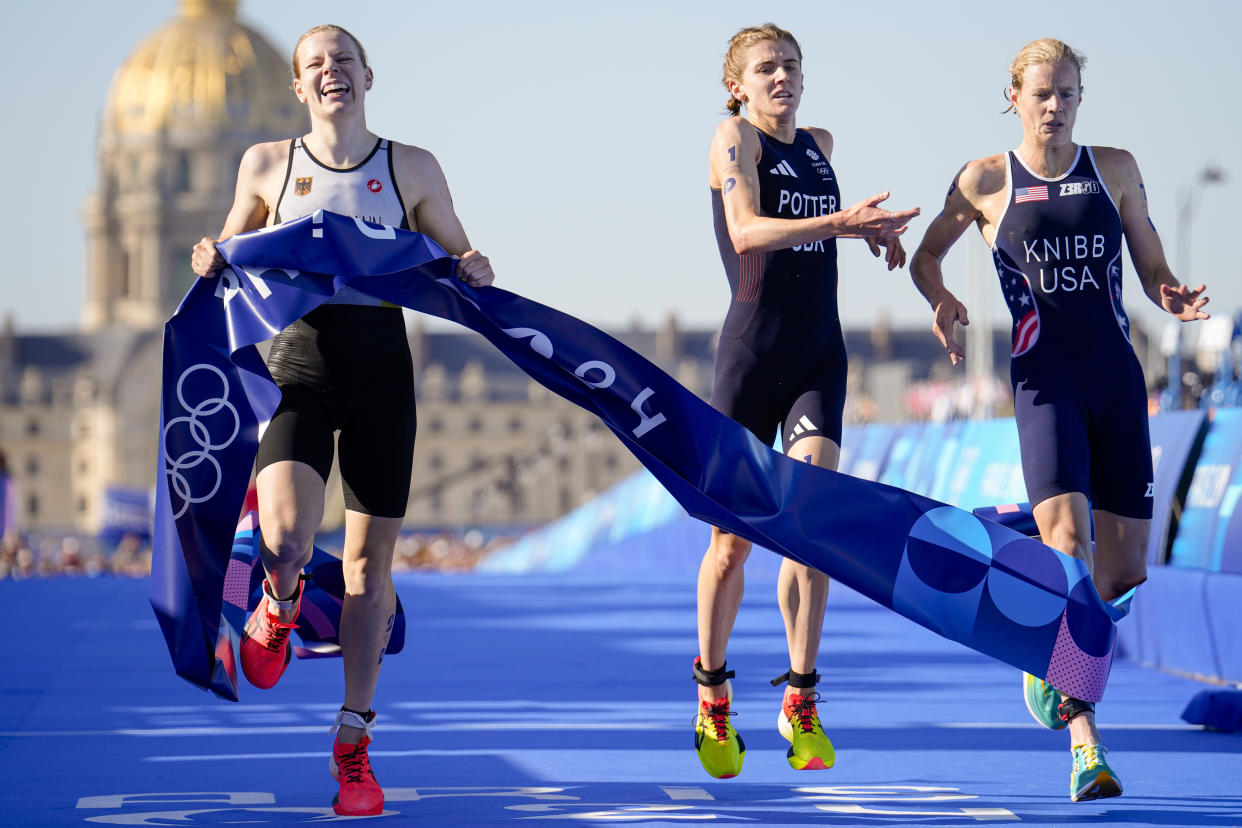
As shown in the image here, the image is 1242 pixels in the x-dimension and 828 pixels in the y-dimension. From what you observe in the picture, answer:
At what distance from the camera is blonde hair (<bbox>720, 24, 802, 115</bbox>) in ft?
21.7

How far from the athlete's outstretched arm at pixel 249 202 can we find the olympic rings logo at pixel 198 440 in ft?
1.02

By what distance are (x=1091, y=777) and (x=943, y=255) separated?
5.56 feet

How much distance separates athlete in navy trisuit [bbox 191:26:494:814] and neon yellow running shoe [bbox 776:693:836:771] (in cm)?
130

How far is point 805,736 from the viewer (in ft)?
21.7

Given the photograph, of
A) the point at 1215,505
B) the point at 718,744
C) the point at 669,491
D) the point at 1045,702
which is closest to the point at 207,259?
the point at 669,491

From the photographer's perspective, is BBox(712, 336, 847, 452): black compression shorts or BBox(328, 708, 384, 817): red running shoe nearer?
BBox(328, 708, 384, 817): red running shoe

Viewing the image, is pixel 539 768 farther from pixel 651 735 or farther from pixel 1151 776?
pixel 1151 776

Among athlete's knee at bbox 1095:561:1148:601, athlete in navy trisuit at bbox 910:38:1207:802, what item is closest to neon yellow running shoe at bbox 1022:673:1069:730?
athlete in navy trisuit at bbox 910:38:1207:802

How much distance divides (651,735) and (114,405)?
146 meters

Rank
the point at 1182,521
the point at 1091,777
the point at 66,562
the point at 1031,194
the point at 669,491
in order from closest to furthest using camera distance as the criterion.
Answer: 1. the point at 1091,777
2. the point at 669,491
3. the point at 1031,194
4. the point at 1182,521
5. the point at 66,562

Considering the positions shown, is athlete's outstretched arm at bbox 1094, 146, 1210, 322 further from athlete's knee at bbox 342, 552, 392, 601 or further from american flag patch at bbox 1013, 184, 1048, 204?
athlete's knee at bbox 342, 552, 392, 601

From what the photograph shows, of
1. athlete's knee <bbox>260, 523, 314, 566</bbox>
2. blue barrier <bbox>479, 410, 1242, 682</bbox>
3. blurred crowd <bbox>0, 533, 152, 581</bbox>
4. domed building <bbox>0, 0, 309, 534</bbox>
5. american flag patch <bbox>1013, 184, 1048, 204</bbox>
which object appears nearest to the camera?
athlete's knee <bbox>260, 523, 314, 566</bbox>

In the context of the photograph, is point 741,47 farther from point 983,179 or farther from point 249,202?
point 249,202

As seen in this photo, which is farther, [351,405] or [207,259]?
[207,259]
